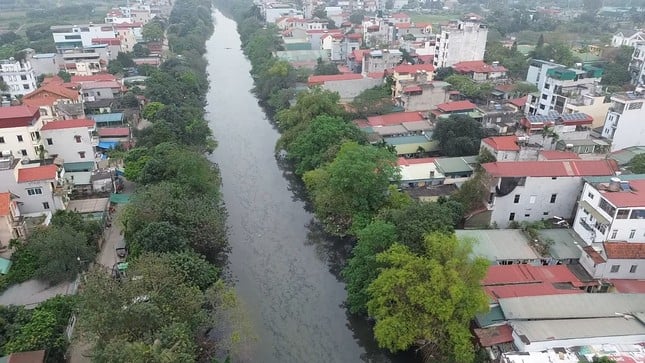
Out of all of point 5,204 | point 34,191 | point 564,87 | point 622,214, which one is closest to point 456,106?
point 564,87

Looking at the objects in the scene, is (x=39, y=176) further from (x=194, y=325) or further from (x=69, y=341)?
(x=194, y=325)

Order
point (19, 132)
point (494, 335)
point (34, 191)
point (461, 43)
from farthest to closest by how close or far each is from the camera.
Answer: point (461, 43), point (19, 132), point (34, 191), point (494, 335)

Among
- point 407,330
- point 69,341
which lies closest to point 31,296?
point 69,341

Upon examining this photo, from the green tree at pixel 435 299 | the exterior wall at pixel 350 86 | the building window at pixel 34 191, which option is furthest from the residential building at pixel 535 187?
the exterior wall at pixel 350 86

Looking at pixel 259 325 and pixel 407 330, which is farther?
pixel 259 325

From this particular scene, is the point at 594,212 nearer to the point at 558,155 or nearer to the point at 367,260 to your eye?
the point at 558,155

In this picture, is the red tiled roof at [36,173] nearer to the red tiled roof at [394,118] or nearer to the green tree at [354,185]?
the green tree at [354,185]
